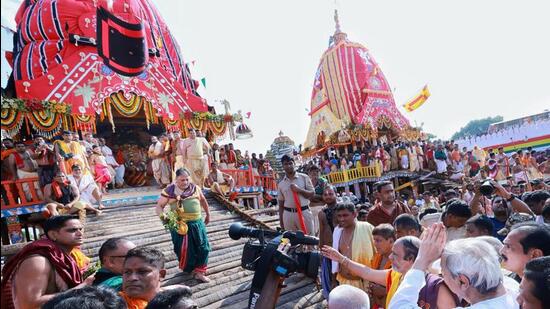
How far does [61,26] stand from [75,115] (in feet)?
15.8

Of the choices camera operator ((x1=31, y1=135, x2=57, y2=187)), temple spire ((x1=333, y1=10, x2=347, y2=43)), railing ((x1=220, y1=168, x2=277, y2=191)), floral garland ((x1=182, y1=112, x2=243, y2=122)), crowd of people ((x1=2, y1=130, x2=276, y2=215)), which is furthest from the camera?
temple spire ((x1=333, y1=10, x2=347, y2=43))

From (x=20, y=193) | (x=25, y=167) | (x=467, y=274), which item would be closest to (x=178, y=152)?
(x=25, y=167)

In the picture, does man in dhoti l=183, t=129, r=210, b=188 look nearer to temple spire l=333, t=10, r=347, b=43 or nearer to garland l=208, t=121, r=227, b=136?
garland l=208, t=121, r=227, b=136

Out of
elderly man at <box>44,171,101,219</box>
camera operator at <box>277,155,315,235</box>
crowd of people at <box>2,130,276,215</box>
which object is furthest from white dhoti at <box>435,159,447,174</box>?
elderly man at <box>44,171,101,219</box>

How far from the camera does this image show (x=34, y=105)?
34.6ft

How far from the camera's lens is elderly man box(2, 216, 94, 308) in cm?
232

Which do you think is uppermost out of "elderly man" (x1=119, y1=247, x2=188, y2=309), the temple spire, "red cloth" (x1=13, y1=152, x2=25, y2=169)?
the temple spire

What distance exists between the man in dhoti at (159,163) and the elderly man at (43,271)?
8.57 meters

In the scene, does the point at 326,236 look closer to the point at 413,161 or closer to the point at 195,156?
the point at 195,156

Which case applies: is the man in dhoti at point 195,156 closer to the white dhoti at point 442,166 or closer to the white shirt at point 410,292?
the white shirt at point 410,292

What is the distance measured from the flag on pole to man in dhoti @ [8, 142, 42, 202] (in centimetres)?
2399

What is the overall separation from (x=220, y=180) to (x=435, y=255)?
9.20m

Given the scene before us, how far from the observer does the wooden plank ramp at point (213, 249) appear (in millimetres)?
4785

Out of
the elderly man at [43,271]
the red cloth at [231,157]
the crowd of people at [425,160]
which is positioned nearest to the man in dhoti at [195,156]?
the red cloth at [231,157]
